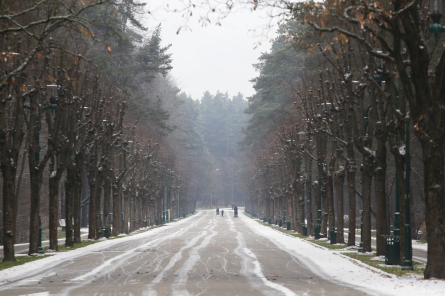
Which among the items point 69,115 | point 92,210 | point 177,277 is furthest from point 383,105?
point 92,210

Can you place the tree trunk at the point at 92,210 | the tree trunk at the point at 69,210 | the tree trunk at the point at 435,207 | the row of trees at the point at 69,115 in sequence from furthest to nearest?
1. the tree trunk at the point at 92,210
2. the tree trunk at the point at 69,210
3. the row of trees at the point at 69,115
4. the tree trunk at the point at 435,207

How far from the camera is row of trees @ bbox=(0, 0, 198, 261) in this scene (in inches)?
676

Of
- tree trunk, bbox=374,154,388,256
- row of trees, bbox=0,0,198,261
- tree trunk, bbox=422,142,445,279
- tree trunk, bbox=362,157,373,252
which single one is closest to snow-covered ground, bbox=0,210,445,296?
tree trunk, bbox=422,142,445,279

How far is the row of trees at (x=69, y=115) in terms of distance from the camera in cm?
1717

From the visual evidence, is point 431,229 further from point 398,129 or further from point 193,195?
point 193,195

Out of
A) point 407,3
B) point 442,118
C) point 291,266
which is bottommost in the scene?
point 291,266

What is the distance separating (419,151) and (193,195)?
108m

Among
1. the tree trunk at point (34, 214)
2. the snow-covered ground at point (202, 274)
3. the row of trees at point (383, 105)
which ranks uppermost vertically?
the row of trees at point (383, 105)

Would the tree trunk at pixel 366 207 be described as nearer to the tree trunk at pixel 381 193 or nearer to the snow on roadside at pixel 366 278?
the snow on roadside at pixel 366 278

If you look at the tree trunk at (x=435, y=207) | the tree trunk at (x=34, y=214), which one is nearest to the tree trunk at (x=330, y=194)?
the tree trunk at (x=34, y=214)

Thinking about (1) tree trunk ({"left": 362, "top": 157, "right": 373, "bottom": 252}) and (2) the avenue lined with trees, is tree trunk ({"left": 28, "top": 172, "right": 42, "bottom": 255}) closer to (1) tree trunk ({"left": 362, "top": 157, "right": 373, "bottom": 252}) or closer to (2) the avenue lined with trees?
(2) the avenue lined with trees

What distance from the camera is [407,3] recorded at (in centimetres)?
1567

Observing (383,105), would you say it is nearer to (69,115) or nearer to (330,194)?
(330,194)

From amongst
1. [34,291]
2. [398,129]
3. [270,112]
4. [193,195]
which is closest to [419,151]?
[398,129]
